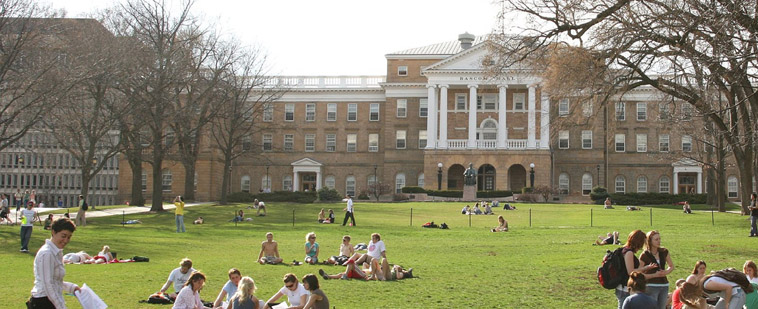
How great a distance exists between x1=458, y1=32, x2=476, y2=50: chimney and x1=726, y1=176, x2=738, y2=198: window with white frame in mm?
27602

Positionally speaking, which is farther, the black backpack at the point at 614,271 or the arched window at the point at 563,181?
the arched window at the point at 563,181

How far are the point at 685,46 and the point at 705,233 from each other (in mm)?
12312

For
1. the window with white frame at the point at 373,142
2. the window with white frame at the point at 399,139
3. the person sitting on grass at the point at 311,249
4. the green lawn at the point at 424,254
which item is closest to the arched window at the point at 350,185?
the window with white frame at the point at 373,142

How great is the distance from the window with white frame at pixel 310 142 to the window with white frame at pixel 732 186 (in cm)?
3996

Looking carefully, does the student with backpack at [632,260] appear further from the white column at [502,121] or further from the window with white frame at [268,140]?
the window with white frame at [268,140]

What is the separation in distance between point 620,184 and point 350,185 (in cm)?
2639

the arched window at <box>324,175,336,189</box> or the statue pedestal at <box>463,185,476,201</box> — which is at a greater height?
the arched window at <box>324,175,336,189</box>

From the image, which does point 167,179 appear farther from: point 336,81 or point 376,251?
point 376,251

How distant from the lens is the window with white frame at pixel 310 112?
8850 cm

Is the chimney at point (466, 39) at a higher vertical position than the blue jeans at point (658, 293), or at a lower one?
higher

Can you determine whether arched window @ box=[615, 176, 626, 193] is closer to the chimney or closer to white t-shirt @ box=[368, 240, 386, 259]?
the chimney

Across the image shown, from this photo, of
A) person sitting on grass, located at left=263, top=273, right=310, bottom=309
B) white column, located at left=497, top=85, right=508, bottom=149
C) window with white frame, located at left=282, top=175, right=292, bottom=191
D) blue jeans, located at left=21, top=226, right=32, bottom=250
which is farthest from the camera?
window with white frame, located at left=282, top=175, right=292, bottom=191

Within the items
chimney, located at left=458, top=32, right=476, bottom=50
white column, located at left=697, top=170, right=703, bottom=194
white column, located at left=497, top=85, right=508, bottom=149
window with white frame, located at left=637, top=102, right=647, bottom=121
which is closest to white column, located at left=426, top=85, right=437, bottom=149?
white column, located at left=497, top=85, right=508, bottom=149

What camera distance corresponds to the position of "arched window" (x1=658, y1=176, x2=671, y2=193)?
82.7 m
